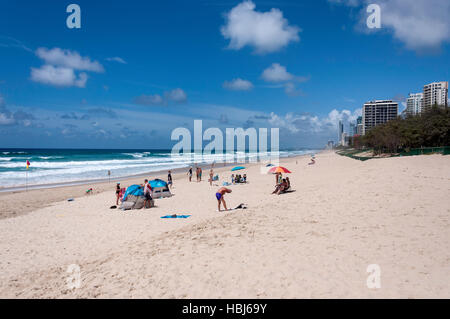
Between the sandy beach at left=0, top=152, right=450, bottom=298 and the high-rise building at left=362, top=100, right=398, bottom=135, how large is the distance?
161 metres

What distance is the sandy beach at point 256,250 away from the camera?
4.45 m

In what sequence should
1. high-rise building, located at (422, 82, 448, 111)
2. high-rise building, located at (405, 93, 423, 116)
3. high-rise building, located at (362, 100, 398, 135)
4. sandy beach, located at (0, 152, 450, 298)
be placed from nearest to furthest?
sandy beach, located at (0, 152, 450, 298) < high-rise building, located at (422, 82, 448, 111) < high-rise building, located at (405, 93, 423, 116) < high-rise building, located at (362, 100, 398, 135)

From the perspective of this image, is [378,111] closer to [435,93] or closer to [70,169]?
[435,93]

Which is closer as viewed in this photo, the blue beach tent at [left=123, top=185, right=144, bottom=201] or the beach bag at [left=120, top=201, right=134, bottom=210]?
the beach bag at [left=120, top=201, right=134, bottom=210]

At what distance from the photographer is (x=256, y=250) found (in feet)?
19.2

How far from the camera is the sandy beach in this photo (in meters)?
4.45

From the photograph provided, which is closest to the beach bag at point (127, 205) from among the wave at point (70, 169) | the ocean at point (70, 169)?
the ocean at point (70, 169)

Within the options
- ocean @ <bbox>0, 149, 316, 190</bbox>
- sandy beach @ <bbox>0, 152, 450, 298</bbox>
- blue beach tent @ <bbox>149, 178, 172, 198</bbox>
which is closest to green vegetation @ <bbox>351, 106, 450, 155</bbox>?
sandy beach @ <bbox>0, 152, 450, 298</bbox>

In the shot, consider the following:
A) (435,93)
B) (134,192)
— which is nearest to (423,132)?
(134,192)

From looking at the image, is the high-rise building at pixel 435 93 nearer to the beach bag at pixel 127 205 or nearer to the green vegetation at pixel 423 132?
the green vegetation at pixel 423 132

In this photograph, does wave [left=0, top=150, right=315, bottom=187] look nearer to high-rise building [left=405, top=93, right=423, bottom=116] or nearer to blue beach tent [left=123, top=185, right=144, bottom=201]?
blue beach tent [left=123, top=185, right=144, bottom=201]

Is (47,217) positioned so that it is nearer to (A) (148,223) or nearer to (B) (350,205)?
A: (A) (148,223)
